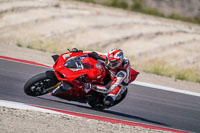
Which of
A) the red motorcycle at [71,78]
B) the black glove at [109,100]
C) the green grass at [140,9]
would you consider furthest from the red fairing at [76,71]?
the green grass at [140,9]

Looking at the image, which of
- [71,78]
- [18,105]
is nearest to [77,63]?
[71,78]

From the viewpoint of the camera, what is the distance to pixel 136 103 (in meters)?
10.1

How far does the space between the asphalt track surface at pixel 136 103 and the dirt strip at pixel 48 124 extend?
0.93m

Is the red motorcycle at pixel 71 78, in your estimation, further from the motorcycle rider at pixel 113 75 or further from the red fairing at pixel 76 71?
the motorcycle rider at pixel 113 75

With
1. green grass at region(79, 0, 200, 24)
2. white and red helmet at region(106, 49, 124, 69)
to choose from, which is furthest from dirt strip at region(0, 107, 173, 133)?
green grass at region(79, 0, 200, 24)

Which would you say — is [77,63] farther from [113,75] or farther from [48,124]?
[48,124]

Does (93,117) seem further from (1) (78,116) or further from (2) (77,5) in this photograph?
(2) (77,5)

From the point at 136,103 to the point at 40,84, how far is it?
3286 mm

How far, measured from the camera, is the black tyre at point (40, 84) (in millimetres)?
7716

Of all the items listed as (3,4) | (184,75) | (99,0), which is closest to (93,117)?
(184,75)

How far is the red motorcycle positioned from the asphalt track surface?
39 cm

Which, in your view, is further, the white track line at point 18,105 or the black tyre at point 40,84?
the white track line at point 18,105

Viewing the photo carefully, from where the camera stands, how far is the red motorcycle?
778 cm

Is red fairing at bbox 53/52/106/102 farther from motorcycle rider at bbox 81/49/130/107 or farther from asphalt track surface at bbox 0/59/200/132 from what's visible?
asphalt track surface at bbox 0/59/200/132
